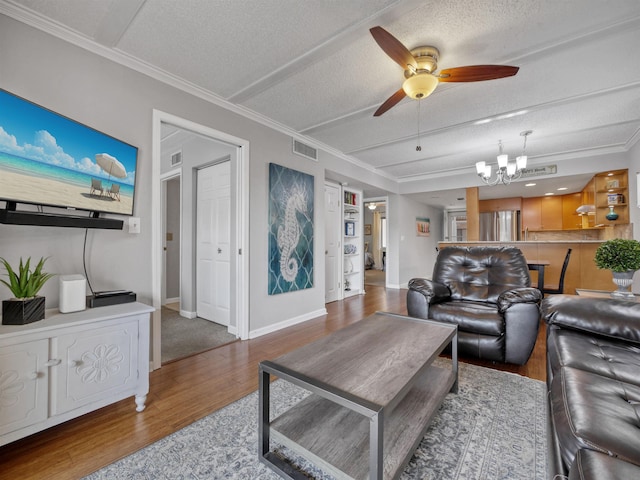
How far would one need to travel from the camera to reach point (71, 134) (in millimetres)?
1769

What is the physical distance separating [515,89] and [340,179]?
277 centimetres

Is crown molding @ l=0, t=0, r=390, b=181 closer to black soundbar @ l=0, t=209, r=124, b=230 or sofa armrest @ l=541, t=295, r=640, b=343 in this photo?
black soundbar @ l=0, t=209, r=124, b=230

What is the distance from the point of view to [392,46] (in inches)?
68.4

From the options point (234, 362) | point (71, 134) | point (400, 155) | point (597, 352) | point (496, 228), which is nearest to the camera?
point (597, 352)

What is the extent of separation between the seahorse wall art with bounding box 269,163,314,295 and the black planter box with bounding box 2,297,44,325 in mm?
2098

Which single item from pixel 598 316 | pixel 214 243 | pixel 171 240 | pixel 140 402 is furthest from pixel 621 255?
pixel 171 240

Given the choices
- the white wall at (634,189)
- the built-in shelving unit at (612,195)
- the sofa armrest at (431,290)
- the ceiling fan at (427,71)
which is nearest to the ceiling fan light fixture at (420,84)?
the ceiling fan at (427,71)

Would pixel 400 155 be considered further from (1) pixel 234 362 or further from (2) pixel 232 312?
(1) pixel 234 362

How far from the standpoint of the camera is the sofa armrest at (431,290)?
271 centimetres

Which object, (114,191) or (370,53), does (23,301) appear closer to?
(114,191)

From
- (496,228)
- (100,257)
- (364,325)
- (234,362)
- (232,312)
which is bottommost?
(234,362)

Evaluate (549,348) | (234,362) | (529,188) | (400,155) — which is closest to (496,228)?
(529,188)

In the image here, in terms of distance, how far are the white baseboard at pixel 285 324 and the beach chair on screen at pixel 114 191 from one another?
1.88 meters

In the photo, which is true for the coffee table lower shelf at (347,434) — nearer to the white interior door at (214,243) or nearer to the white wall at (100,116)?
the white wall at (100,116)
